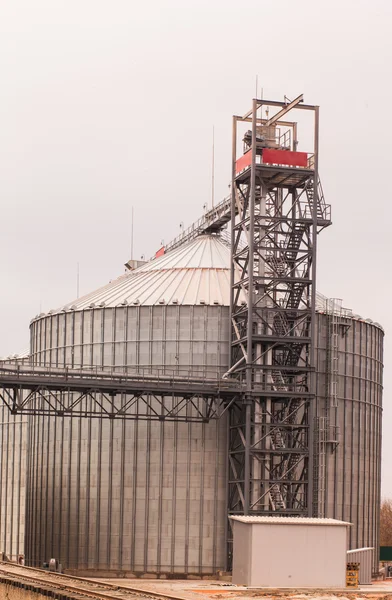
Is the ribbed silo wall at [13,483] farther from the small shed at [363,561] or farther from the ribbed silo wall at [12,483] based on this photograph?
the small shed at [363,561]

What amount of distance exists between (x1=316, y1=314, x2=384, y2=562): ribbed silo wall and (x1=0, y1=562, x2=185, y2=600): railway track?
21.9 m

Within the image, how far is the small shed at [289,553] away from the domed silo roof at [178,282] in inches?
767

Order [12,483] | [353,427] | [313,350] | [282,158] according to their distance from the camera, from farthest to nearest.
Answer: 1. [12,483]
2. [353,427]
3. [282,158]
4. [313,350]

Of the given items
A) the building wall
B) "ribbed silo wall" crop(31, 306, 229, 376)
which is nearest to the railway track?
the building wall

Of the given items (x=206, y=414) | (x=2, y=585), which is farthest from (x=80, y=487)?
(x=2, y=585)

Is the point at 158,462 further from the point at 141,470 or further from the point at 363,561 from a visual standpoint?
the point at 363,561

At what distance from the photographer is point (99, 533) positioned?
82125mm

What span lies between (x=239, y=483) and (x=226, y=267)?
17.2m

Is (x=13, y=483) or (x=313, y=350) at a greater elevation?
(x=313, y=350)

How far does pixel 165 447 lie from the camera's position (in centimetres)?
8194

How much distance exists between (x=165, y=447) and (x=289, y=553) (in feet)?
51.0

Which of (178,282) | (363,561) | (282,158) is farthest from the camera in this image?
(178,282)

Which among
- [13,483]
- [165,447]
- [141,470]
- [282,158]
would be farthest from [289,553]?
[13,483]

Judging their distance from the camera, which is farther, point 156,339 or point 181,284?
point 181,284
